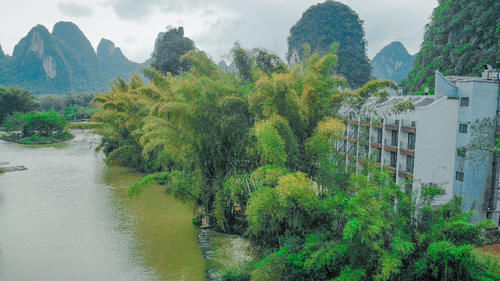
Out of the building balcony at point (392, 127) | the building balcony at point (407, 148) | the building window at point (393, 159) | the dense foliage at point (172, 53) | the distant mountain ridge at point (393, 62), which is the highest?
the distant mountain ridge at point (393, 62)

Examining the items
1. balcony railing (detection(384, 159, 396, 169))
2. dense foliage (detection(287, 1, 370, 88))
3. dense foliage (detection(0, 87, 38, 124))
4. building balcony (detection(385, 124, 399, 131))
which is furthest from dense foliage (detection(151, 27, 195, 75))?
balcony railing (detection(384, 159, 396, 169))

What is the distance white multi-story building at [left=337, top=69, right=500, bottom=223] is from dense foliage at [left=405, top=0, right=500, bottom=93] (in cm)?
1269

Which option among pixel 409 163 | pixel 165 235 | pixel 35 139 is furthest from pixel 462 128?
pixel 35 139

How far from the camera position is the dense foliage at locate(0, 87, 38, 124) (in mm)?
36609

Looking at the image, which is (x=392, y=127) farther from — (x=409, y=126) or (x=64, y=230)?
(x=64, y=230)

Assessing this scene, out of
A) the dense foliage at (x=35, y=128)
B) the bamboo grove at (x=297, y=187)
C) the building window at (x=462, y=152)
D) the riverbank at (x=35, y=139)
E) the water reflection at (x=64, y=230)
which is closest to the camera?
the bamboo grove at (x=297, y=187)

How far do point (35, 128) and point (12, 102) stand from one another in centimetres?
844

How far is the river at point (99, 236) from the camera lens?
25.5ft

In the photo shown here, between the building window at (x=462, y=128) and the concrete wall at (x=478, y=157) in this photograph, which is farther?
the building window at (x=462, y=128)

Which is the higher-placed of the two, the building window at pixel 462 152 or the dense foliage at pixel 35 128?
the building window at pixel 462 152

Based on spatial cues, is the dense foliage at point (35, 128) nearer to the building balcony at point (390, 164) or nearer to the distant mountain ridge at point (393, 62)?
the building balcony at point (390, 164)

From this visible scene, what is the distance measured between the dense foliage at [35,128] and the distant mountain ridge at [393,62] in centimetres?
6098

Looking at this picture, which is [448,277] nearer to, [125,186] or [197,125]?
[197,125]

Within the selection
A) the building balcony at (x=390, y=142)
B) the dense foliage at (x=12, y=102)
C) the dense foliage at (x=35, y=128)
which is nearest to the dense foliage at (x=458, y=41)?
the building balcony at (x=390, y=142)
